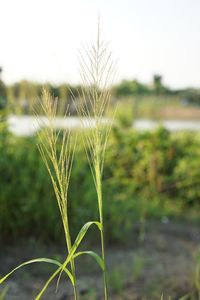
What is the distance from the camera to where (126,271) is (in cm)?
323

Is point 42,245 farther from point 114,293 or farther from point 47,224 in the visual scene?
point 114,293

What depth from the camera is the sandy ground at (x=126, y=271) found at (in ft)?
9.30

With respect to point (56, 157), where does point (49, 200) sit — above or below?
below

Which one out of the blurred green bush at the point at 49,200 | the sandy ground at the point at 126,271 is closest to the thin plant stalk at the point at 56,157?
the sandy ground at the point at 126,271

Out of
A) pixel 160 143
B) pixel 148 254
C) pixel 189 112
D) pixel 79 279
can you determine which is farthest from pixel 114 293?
pixel 189 112

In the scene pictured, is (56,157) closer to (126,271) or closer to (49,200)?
(126,271)

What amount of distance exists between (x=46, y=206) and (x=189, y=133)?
371 cm

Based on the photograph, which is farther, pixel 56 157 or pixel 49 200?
pixel 49 200

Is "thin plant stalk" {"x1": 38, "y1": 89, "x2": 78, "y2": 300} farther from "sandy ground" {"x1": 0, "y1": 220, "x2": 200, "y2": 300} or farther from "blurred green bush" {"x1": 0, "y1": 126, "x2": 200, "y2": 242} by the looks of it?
"blurred green bush" {"x1": 0, "y1": 126, "x2": 200, "y2": 242}

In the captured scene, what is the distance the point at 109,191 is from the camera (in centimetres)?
415

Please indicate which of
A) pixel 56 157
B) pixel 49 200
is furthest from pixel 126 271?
pixel 56 157

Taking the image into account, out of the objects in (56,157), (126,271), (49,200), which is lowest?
(126,271)

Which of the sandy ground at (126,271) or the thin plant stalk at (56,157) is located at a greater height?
the thin plant stalk at (56,157)

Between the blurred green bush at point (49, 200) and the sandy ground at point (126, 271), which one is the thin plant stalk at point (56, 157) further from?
the blurred green bush at point (49, 200)
